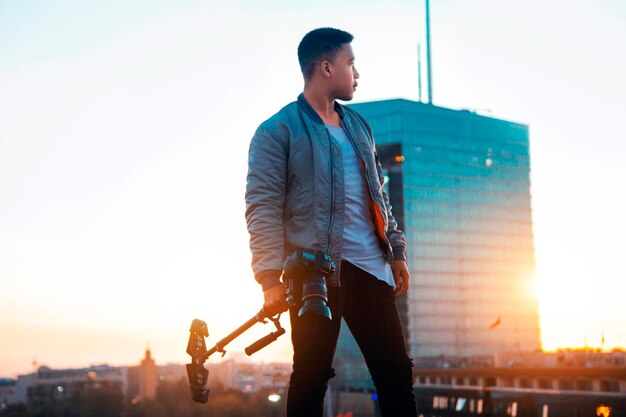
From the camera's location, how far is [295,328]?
3781 mm

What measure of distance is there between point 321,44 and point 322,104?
0.30 metres

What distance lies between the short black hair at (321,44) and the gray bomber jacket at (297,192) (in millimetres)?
246

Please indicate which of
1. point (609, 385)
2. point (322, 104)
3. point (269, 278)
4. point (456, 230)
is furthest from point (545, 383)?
point (269, 278)

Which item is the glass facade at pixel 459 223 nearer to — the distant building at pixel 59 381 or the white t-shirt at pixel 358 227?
the distant building at pixel 59 381

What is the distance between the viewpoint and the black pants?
3.75 metres

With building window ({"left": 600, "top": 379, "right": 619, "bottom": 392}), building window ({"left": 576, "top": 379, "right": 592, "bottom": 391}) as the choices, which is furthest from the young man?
building window ({"left": 576, "top": 379, "right": 592, "bottom": 391})

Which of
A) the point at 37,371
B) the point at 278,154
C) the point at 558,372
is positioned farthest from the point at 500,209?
the point at 278,154

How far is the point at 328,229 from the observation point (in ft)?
12.6

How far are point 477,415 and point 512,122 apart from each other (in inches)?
2897

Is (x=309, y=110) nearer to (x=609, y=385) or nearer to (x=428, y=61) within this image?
(x=609, y=385)

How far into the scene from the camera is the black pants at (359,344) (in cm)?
375

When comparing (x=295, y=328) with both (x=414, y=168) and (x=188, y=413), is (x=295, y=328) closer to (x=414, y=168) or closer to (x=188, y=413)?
(x=188, y=413)

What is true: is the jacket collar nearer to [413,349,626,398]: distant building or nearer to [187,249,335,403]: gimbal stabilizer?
[187,249,335,403]: gimbal stabilizer

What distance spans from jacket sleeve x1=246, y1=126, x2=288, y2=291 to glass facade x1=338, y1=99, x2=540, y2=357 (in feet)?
460
